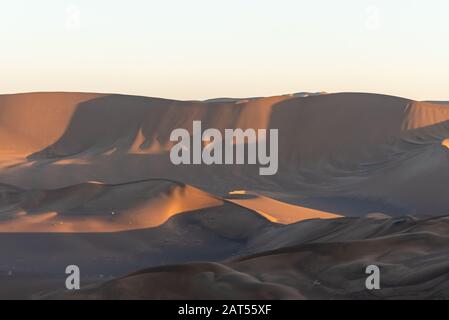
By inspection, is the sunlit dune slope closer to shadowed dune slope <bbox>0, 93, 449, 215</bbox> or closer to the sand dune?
the sand dune

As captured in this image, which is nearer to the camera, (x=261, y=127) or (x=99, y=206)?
(x=99, y=206)

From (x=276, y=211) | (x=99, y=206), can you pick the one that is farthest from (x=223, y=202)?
(x=99, y=206)

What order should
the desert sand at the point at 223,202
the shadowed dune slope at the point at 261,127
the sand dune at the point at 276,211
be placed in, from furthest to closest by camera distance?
1. the shadowed dune slope at the point at 261,127
2. the sand dune at the point at 276,211
3. the desert sand at the point at 223,202

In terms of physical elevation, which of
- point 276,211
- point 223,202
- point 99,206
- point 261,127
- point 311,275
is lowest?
point 311,275

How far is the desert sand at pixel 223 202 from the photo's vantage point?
513 inches

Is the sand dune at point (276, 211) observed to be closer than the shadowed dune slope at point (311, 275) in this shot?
No

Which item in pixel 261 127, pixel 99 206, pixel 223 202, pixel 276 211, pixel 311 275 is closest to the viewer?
pixel 311 275

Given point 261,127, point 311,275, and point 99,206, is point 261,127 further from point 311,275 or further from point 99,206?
point 311,275

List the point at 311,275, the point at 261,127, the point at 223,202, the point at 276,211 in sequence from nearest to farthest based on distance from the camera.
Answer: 1. the point at 311,275
2. the point at 223,202
3. the point at 276,211
4. the point at 261,127

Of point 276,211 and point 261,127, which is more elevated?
point 261,127

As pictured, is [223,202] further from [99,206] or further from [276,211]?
[99,206]

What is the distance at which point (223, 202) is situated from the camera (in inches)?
1042

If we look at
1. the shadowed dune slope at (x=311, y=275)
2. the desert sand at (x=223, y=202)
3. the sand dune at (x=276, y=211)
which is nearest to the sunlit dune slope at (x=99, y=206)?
the desert sand at (x=223, y=202)

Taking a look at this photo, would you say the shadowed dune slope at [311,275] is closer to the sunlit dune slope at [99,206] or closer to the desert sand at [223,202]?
the desert sand at [223,202]
